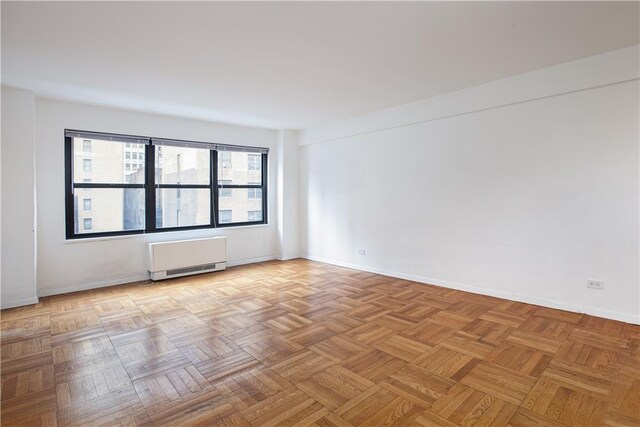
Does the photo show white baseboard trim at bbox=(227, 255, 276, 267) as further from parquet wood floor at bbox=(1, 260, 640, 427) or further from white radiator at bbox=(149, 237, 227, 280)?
parquet wood floor at bbox=(1, 260, 640, 427)

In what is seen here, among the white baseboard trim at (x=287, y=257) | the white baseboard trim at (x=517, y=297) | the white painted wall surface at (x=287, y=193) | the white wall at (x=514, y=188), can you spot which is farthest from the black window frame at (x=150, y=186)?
the white baseboard trim at (x=517, y=297)

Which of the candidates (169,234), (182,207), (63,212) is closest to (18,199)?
(63,212)

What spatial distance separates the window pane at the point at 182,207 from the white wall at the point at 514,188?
2.48 meters

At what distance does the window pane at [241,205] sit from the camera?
6.04 meters

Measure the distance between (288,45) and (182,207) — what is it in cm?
358

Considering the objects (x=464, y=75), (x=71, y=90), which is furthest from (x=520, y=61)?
(x=71, y=90)

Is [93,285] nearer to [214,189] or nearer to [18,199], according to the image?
[18,199]

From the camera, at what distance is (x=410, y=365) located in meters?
2.50

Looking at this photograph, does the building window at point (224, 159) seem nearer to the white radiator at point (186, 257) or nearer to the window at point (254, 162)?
the window at point (254, 162)

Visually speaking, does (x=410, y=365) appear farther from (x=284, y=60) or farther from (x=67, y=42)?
(x=67, y=42)

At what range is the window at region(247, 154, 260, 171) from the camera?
6.41 m

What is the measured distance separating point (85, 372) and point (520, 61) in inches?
182

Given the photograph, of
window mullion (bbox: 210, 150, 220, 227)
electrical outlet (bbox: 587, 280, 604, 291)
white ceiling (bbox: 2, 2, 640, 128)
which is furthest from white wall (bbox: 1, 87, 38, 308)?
electrical outlet (bbox: 587, 280, 604, 291)

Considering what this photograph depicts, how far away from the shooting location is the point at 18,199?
3.87 metres
